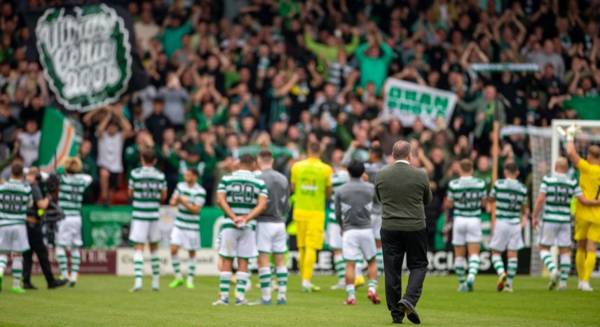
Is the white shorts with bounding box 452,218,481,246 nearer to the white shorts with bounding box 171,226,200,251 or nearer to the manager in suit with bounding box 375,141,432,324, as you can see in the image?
the white shorts with bounding box 171,226,200,251

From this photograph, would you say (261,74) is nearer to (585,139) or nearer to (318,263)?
(318,263)

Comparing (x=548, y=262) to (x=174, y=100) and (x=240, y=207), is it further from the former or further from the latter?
(x=174, y=100)

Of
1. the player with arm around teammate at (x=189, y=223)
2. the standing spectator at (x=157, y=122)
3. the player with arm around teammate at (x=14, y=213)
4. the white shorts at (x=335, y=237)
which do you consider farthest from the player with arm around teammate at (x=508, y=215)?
the standing spectator at (x=157, y=122)

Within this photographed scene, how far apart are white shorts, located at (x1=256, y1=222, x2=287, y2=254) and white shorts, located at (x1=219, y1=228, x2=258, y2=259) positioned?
66 cm

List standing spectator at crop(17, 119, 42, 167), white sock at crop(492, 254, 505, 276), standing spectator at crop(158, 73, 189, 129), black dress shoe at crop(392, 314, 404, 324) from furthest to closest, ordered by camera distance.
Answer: standing spectator at crop(158, 73, 189, 129), standing spectator at crop(17, 119, 42, 167), white sock at crop(492, 254, 505, 276), black dress shoe at crop(392, 314, 404, 324)

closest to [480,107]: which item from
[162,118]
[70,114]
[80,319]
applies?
[162,118]

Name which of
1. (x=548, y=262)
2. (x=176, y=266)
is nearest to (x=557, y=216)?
(x=548, y=262)

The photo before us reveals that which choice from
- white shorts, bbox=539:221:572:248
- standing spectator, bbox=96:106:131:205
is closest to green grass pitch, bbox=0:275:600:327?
white shorts, bbox=539:221:572:248

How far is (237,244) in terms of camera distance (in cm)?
1909

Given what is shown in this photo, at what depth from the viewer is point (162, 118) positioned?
1196 inches

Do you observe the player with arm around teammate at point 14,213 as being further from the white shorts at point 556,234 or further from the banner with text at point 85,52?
the white shorts at point 556,234

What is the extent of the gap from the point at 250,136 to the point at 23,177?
8.27 m

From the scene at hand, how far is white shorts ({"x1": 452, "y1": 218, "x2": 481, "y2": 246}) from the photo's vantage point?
22.8 m

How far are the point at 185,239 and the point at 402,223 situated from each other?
28.7ft
